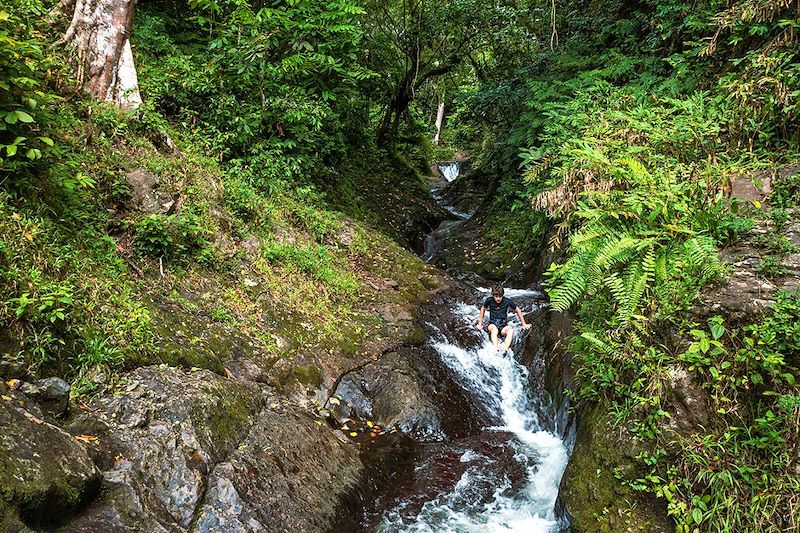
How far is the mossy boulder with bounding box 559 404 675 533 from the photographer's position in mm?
4004

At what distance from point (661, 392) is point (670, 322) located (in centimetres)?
75

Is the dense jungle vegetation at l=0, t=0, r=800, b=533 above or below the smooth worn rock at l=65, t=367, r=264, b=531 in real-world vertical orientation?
above

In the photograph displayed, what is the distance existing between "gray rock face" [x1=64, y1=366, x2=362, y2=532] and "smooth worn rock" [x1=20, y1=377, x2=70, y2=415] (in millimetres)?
188

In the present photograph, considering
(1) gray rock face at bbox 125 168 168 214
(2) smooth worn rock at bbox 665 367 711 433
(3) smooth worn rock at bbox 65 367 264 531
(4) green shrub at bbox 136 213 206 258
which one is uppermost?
(1) gray rock face at bbox 125 168 168 214

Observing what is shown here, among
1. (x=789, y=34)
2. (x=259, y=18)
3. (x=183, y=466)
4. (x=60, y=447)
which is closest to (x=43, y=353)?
(x=60, y=447)

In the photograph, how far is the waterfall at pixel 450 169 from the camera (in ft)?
93.4

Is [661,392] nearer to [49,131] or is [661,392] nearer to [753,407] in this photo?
[753,407]

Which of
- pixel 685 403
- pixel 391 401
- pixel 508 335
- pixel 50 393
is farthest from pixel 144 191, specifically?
pixel 685 403

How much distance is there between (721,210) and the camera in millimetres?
5211

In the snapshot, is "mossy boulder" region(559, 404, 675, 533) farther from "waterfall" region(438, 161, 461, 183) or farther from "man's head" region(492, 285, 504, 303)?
"waterfall" region(438, 161, 461, 183)

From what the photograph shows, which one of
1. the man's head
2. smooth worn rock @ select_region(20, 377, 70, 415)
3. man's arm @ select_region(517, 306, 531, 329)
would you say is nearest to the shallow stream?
man's arm @ select_region(517, 306, 531, 329)

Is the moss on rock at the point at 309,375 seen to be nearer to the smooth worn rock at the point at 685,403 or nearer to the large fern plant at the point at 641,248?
the large fern plant at the point at 641,248

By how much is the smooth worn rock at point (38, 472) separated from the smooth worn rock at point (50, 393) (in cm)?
31

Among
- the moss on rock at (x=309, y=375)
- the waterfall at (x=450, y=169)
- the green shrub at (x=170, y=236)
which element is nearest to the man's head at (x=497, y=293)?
the moss on rock at (x=309, y=375)
